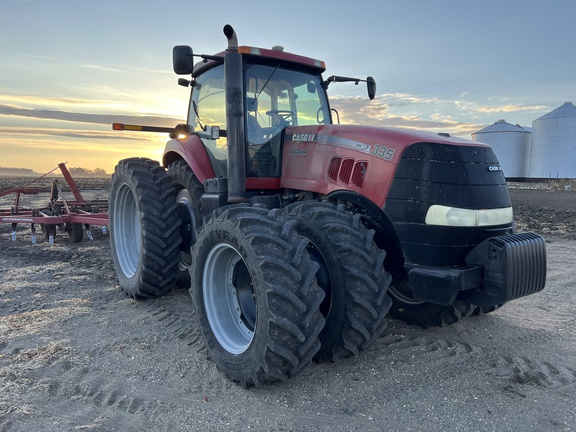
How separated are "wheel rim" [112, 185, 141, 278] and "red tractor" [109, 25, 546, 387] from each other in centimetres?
111

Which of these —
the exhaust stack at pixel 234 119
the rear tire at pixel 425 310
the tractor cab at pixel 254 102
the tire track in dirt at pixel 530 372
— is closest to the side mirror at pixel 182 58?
the tractor cab at pixel 254 102

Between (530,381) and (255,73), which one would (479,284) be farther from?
(255,73)

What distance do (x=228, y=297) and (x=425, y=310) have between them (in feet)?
6.03

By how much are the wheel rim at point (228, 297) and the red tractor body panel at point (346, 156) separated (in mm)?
1051

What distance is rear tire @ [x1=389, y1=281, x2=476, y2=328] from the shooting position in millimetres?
4113

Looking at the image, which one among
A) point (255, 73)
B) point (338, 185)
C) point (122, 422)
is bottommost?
point (122, 422)

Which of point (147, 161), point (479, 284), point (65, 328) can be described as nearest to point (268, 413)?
point (479, 284)

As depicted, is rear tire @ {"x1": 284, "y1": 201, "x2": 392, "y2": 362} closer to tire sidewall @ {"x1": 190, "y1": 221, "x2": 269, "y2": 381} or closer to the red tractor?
the red tractor

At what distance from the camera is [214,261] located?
141 inches

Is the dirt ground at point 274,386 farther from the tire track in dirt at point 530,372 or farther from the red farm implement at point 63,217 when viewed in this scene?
the red farm implement at point 63,217

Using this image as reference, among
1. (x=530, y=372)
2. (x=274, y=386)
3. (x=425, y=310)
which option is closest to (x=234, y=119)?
(x=274, y=386)

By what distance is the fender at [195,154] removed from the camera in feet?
16.0

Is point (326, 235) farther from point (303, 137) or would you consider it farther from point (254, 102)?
point (254, 102)

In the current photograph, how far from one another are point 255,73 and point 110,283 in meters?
3.35
